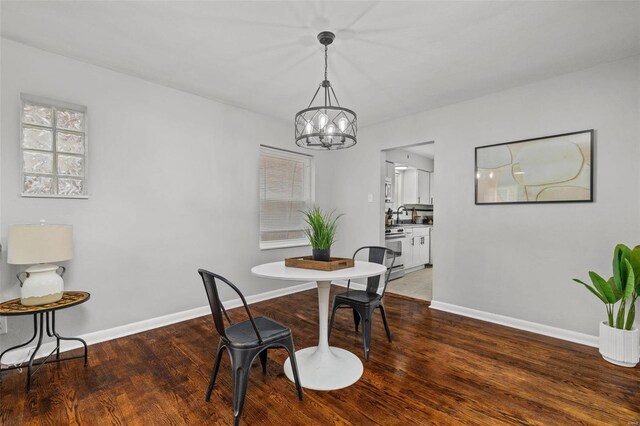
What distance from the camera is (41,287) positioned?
2.14 metres

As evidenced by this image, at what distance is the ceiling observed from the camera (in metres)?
1.99

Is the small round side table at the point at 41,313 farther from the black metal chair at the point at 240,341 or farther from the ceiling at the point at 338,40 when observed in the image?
the ceiling at the point at 338,40

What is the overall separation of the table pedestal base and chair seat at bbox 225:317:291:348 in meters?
0.46

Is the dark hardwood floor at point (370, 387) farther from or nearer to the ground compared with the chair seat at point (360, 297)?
nearer to the ground

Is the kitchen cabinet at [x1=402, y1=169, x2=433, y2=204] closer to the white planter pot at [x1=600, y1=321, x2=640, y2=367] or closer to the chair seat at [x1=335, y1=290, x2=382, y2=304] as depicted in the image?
the chair seat at [x1=335, y1=290, x2=382, y2=304]

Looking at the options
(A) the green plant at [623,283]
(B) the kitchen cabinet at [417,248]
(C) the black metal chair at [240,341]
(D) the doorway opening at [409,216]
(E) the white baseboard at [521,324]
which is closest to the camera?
(C) the black metal chair at [240,341]

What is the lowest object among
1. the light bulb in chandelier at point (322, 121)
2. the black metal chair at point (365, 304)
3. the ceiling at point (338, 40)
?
the black metal chair at point (365, 304)

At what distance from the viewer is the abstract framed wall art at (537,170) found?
109 inches

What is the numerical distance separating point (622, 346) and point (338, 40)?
3.23 metres

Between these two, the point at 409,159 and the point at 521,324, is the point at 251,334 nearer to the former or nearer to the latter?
the point at 521,324

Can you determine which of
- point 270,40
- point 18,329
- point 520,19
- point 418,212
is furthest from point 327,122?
point 418,212

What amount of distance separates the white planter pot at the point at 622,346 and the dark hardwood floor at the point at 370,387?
0.09 meters

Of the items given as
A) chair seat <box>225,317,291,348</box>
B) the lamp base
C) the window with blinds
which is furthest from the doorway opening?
the lamp base

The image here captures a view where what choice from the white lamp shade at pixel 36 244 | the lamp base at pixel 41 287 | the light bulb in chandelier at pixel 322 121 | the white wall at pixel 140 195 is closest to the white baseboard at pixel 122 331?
the white wall at pixel 140 195
